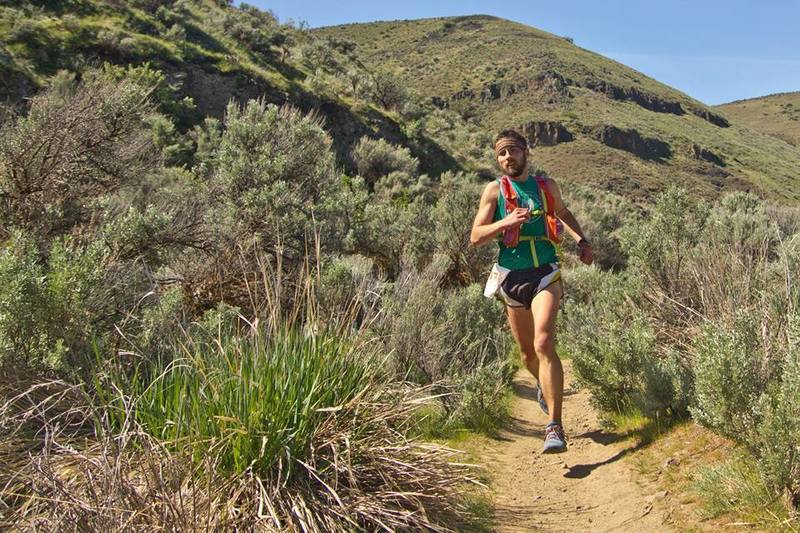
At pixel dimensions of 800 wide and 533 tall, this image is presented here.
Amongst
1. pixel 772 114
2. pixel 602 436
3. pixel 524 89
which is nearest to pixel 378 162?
pixel 602 436

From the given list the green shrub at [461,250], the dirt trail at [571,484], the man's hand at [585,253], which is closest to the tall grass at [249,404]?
the dirt trail at [571,484]

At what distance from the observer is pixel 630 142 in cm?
5366

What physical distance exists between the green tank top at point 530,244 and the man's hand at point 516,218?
196mm

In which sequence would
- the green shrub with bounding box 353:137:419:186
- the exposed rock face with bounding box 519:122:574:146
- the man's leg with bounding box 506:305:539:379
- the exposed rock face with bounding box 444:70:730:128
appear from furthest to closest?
the exposed rock face with bounding box 444:70:730:128
the exposed rock face with bounding box 519:122:574:146
the green shrub with bounding box 353:137:419:186
the man's leg with bounding box 506:305:539:379

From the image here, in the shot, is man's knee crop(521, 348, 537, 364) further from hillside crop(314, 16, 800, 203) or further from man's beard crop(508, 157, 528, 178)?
hillside crop(314, 16, 800, 203)

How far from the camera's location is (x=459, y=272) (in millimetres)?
9680

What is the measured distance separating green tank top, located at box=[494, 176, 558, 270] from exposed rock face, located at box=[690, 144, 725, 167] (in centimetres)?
5837

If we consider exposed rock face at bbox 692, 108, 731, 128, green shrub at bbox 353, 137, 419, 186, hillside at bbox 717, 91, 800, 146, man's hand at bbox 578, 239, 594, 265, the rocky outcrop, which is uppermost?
hillside at bbox 717, 91, 800, 146

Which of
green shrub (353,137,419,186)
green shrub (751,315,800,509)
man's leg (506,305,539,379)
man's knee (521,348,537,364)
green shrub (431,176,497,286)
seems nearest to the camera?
green shrub (751,315,800,509)

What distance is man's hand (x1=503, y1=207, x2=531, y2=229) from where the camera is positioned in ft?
11.7

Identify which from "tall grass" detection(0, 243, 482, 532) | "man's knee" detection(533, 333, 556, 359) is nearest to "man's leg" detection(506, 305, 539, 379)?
"man's knee" detection(533, 333, 556, 359)

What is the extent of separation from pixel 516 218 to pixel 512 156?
615mm

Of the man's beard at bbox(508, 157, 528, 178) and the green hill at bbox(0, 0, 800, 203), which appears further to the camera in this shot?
the green hill at bbox(0, 0, 800, 203)

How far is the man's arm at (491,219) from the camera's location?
3.58 meters
